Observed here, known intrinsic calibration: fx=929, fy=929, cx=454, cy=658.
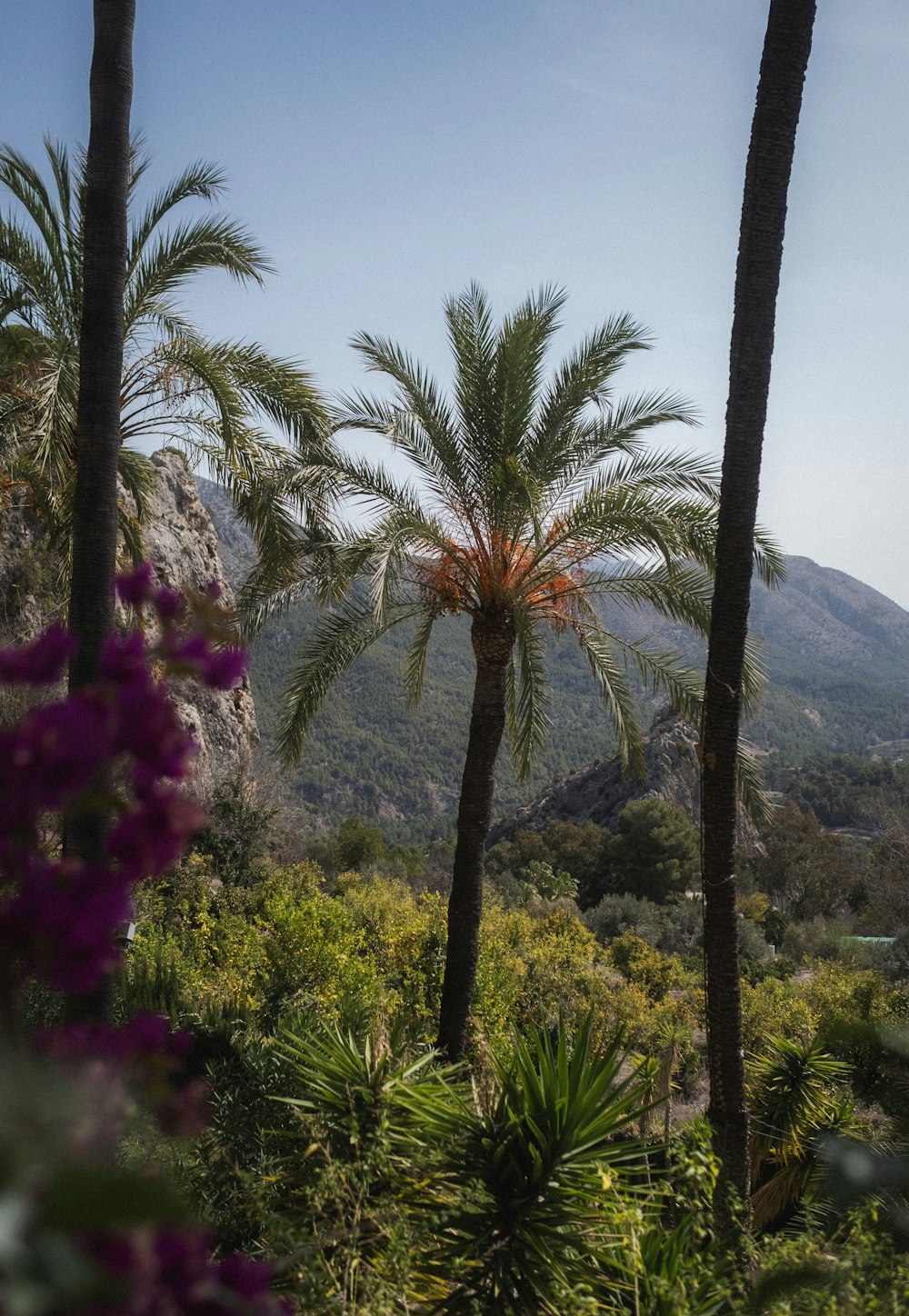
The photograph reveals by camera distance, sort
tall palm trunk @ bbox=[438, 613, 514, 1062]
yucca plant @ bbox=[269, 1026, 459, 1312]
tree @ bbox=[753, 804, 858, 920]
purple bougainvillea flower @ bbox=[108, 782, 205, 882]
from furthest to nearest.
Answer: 1. tree @ bbox=[753, 804, 858, 920]
2. tall palm trunk @ bbox=[438, 613, 514, 1062]
3. yucca plant @ bbox=[269, 1026, 459, 1312]
4. purple bougainvillea flower @ bbox=[108, 782, 205, 882]

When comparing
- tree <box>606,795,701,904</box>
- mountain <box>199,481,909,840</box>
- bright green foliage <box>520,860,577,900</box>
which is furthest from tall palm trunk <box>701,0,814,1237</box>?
mountain <box>199,481,909,840</box>

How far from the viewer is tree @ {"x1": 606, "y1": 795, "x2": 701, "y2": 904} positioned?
32719 millimetres

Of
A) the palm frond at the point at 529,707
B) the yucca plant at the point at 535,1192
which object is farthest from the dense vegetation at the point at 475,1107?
the palm frond at the point at 529,707

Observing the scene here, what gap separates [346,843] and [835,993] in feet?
62.6

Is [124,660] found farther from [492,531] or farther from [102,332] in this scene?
[492,531]

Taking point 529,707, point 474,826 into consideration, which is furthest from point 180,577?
point 474,826

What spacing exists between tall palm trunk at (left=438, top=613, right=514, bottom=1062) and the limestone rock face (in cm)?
1294

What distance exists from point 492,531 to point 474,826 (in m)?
2.80

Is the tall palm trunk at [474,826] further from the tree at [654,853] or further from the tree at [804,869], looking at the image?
the tree at [804,869]

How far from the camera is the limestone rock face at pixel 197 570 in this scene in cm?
2272

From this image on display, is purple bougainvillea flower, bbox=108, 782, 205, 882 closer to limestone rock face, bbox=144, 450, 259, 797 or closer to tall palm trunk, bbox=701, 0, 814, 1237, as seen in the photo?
tall palm trunk, bbox=701, 0, 814, 1237

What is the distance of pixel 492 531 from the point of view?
8930 millimetres

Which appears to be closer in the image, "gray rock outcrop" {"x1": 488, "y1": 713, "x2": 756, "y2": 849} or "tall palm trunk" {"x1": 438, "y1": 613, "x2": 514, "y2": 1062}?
"tall palm trunk" {"x1": 438, "y1": 613, "x2": 514, "y2": 1062}

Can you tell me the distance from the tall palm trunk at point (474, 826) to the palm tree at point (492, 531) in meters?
0.02
